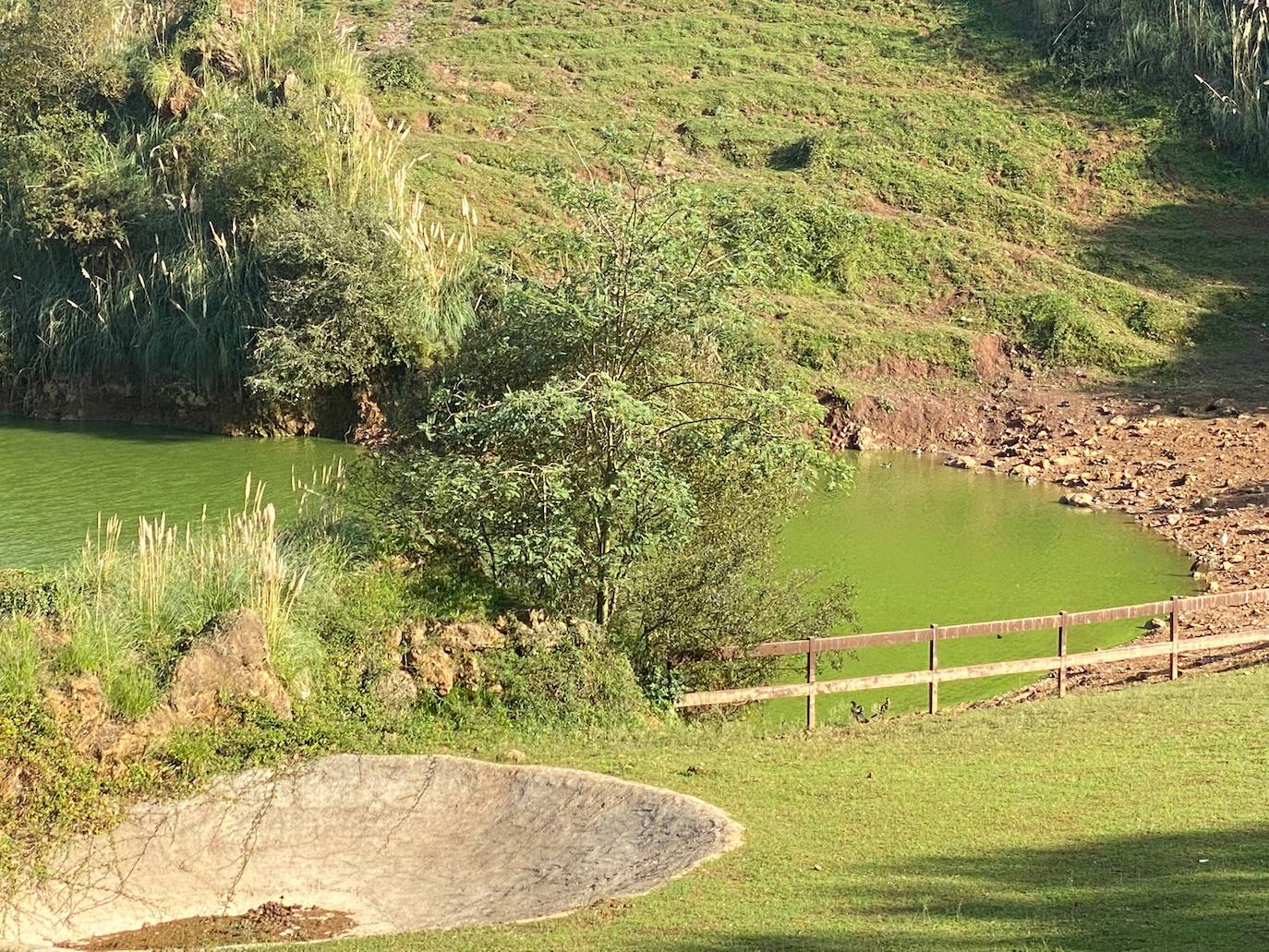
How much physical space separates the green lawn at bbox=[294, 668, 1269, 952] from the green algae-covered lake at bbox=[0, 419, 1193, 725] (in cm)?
308

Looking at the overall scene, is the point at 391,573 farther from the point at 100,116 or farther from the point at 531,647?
the point at 100,116

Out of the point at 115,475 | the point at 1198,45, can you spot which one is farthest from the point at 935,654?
the point at 1198,45

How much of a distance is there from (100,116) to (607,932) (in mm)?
33070

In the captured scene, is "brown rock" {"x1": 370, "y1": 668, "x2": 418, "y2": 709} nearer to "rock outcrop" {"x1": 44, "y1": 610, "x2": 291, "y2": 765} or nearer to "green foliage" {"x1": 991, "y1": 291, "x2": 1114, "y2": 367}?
"rock outcrop" {"x1": 44, "y1": 610, "x2": 291, "y2": 765}

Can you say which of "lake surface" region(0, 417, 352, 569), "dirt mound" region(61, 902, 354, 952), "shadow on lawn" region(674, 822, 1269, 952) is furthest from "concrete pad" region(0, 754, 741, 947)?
"lake surface" region(0, 417, 352, 569)

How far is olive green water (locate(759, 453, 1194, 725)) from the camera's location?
58.5 feet

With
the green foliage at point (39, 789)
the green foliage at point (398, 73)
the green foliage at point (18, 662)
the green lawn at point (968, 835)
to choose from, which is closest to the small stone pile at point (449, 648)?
the green lawn at point (968, 835)

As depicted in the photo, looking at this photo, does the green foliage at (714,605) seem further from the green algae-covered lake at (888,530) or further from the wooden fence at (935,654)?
the green algae-covered lake at (888,530)

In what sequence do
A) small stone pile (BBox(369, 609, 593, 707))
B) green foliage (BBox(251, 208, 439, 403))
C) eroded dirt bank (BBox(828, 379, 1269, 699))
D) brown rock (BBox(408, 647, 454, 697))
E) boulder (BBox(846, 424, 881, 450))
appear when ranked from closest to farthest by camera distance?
small stone pile (BBox(369, 609, 593, 707)) < brown rock (BBox(408, 647, 454, 697)) < eroded dirt bank (BBox(828, 379, 1269, 699)) < green foliage (BBox(251, 208, 439, 403)) < boulder (BBox(846, 424, 881, 450))

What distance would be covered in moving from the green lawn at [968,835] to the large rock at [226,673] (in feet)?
6.40

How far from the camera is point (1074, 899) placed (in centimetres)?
818

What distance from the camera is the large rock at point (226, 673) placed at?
11.8 m

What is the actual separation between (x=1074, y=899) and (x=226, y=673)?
694 centimetres

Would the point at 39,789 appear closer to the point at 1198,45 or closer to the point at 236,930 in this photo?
the point at 236,930
